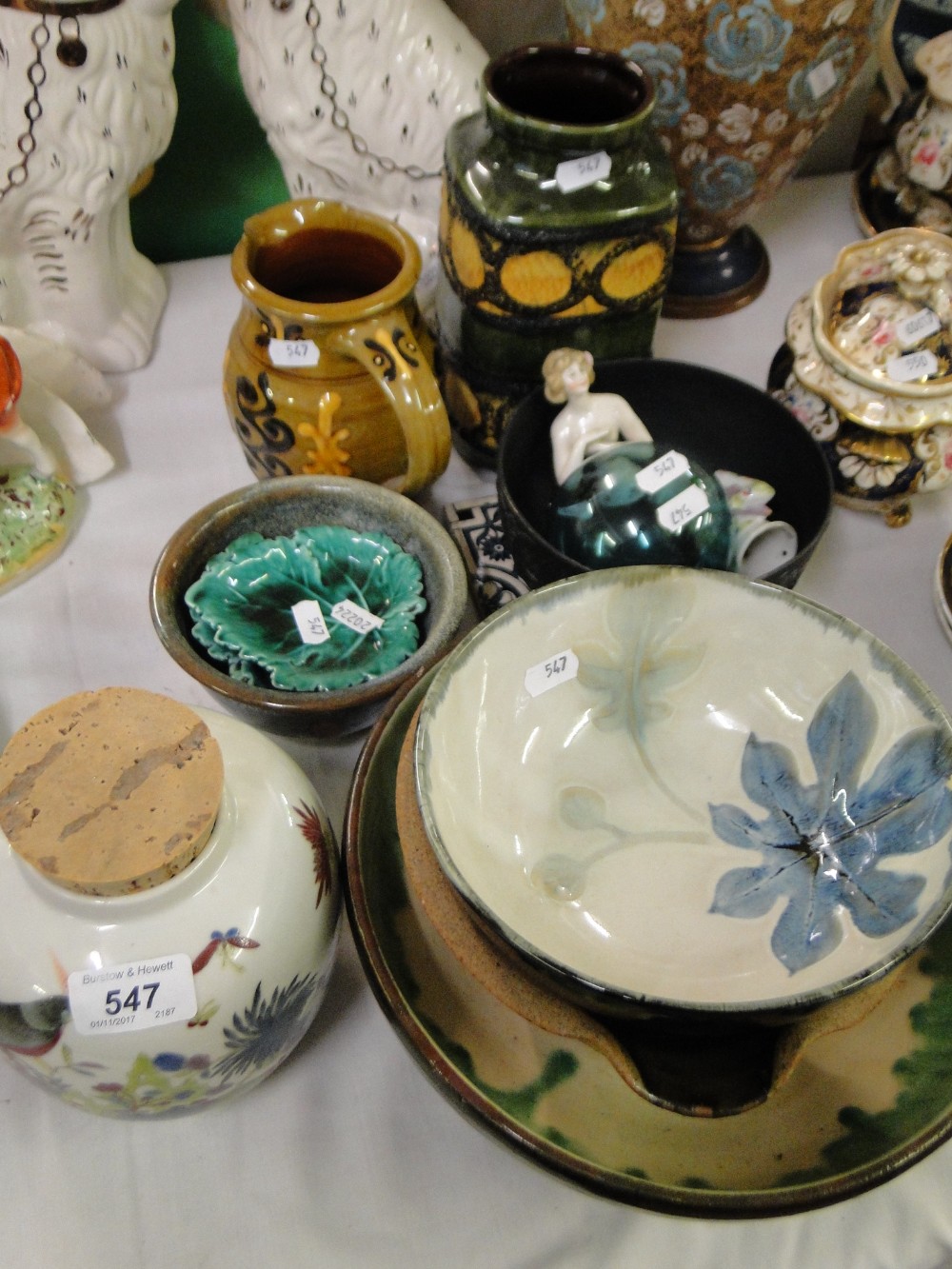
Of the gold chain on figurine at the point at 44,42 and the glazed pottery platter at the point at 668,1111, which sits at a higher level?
the gold chain on figurine at the point at 44,42

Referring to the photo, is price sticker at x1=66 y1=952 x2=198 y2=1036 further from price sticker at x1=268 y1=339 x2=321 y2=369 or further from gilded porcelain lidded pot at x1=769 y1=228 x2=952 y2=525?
gilded porcelain lidded pot at x1=769 y1=228 x2=952 y2=525

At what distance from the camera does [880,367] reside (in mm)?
693

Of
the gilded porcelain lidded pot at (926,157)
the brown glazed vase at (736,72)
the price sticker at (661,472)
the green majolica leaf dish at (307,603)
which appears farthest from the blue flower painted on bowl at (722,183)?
the green majolica leaf dish at (307,603)

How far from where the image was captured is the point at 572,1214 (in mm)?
458

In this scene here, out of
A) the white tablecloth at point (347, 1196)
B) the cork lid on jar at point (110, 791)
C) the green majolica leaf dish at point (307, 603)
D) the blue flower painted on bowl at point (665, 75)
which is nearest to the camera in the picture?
the cork lid on jar at point (110, 791)

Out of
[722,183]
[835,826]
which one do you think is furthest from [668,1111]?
[722,183]

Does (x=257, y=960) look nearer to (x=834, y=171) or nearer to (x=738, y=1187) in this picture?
(x=738, y=1187)

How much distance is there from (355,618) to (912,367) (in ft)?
1.48

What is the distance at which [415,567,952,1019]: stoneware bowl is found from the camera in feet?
1.35

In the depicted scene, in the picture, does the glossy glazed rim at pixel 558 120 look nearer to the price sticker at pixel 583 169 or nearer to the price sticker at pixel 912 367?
the price sticker at pixel 583 169

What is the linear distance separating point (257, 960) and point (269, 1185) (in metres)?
0.17

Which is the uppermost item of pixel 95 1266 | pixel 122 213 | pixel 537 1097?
pixel 122 213

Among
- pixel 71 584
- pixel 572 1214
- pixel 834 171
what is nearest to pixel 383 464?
pixel 71 584

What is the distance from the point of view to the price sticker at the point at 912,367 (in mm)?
683
